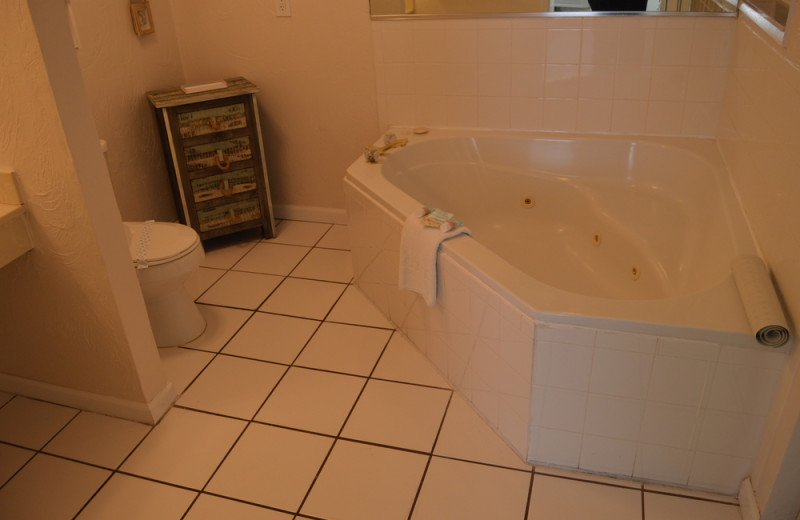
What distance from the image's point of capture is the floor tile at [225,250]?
3.18 m

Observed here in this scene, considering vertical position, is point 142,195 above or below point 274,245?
above

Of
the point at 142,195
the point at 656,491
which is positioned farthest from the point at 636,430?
the point at 142,195

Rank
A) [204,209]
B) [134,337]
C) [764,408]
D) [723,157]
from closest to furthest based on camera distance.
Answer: [764,408]
[134,337]
[723,157]
[204,209]

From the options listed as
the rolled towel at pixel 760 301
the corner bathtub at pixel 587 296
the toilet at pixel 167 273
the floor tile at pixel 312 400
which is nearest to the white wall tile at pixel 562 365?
the corner bathtub at pixel 587 296

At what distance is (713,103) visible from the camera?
268 centimetres

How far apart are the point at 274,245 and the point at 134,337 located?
127 centimetres

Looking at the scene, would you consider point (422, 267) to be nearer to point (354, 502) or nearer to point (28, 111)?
point (354, 502)

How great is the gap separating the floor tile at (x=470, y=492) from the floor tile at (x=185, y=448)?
25.8 inches

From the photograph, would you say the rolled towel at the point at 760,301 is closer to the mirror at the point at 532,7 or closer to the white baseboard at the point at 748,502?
the white baseboard at the point at 748,502

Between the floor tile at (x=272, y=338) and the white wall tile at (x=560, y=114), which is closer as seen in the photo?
the floor tile at (x=272, y=338)

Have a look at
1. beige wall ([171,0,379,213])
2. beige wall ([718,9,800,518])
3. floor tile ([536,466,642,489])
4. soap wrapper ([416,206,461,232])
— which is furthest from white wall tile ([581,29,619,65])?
floor tile ([536,466,642,489])

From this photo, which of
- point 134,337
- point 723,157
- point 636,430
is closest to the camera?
point 636,430

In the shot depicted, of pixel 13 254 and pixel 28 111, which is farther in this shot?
pixel 13 254

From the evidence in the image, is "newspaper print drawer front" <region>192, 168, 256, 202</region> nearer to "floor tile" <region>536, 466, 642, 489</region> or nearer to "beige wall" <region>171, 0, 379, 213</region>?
"beige wall" <region>171, 0, 379, 213</region>
